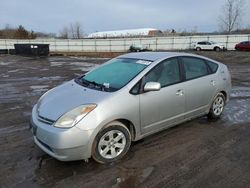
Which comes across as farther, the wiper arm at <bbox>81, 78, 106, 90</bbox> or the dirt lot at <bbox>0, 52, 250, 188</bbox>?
the wiper arm at <bbox>81, 78, 106, 90</bbox>

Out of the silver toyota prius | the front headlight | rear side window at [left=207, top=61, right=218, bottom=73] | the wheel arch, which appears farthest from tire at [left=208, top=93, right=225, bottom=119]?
the front headlight

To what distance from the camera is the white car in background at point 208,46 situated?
39719mm

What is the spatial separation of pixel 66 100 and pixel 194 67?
104 inches

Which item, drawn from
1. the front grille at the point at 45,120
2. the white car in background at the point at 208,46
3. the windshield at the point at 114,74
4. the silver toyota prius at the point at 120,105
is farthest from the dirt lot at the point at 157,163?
the white car in background at the point at 208,46

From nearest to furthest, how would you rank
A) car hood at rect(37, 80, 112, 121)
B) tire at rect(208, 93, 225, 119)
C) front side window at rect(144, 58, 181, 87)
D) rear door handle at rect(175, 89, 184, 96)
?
car hood at rect(37, 80, 112, 121) < front side window at rect(144, 58, 181, 87) < rear door handle at rect(175, 89, 184, 96) < tire at rect(208, 93, 225, 119)

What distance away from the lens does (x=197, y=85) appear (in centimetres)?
491

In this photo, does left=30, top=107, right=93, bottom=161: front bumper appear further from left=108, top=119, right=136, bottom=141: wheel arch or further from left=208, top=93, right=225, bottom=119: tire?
left=208, top=93, right=225, bottom=119: tire

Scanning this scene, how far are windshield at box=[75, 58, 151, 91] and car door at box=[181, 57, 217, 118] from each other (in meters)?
0.93

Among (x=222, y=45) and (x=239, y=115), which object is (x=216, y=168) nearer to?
(x=239, y=115)

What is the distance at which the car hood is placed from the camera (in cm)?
358

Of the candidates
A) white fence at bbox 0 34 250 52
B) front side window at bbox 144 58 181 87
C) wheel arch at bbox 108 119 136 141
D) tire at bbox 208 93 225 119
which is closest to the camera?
wheel arch at bbox 108 119 136 141

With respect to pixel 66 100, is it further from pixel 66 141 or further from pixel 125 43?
pixel 125 43

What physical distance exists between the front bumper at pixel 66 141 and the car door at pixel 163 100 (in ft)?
3.35

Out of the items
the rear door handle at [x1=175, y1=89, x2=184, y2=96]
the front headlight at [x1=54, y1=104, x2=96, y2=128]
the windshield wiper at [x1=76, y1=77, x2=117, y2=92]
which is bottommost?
the front headlight at [x1=54, y1=104, x2=96, y2=128]
